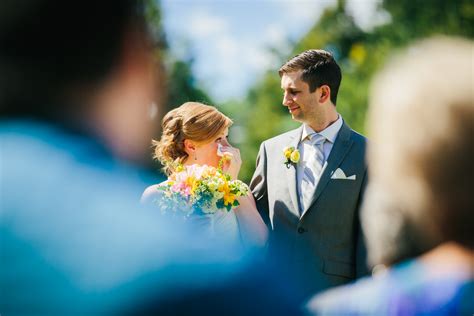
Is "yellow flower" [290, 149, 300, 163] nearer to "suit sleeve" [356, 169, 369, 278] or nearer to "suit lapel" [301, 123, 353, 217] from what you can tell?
"suit lapel" [301, 123, 353, 217]

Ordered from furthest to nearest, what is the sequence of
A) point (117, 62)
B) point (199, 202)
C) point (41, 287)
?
point (199, 202)
point (41, 287)
point (117, 62)

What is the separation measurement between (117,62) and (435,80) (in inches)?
31.1

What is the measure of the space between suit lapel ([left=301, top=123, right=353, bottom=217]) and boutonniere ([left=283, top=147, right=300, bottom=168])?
245 millimetres

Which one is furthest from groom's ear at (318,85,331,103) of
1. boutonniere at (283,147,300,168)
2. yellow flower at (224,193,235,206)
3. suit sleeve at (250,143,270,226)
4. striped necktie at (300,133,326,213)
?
yellow flower at (224,193,235,206)

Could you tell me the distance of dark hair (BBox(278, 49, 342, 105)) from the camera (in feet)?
14.4

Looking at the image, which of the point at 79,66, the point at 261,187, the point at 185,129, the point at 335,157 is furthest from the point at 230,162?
the point at 79,66

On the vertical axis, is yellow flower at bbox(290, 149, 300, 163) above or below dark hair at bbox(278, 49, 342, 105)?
below

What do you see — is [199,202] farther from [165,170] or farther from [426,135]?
[426,135]

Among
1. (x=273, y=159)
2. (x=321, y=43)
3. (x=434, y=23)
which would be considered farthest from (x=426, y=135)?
(x=321, y=43)

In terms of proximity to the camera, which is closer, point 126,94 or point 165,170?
point 126,94

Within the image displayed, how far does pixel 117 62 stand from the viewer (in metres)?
1.04

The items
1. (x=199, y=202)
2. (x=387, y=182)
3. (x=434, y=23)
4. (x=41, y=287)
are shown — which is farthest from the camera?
(x=434, y=23)

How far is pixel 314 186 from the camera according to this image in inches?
162

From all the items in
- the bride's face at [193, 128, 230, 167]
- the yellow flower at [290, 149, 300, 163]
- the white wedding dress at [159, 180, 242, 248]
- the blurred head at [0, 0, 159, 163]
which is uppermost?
the bride's face at [193, 128, 230, 167]
